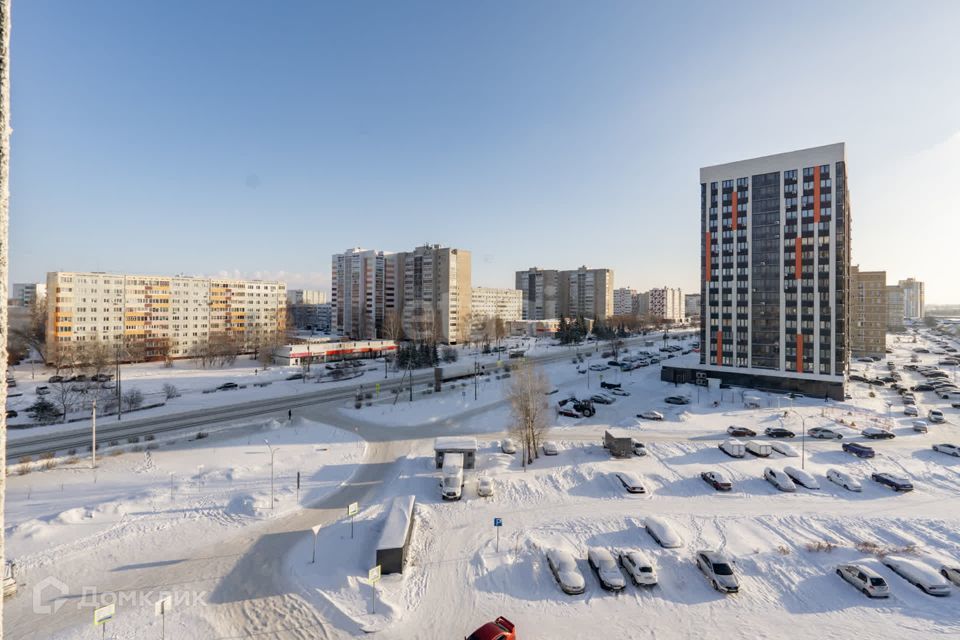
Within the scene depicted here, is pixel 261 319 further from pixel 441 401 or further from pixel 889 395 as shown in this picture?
pixel 889 395

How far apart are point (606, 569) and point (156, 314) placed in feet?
267

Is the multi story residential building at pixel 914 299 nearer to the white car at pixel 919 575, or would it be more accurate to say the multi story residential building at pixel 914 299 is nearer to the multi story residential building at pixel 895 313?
the multi story residential building at pixel 895 313

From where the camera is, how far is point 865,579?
1505 cm

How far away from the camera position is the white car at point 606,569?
15.0 metres

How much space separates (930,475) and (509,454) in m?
23.3

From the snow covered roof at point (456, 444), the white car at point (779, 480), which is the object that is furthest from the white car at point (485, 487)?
the white car at point (779, 480)

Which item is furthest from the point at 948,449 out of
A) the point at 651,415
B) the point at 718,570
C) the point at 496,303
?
the point at 496,303

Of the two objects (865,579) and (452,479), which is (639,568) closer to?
(865,579)

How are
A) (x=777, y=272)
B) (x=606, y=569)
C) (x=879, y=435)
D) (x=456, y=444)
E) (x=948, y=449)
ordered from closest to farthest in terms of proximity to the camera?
(x=606, y=569)
(x=456, y=444)
(x=948, y=449)
(x=879, y=435)
(x=777, y=272)

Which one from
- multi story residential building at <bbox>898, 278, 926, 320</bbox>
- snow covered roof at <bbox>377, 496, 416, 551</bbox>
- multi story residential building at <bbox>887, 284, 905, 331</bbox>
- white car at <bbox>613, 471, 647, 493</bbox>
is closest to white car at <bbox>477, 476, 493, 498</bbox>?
snow covered roof at <bbox>377, 496, 416, 551</bbox>

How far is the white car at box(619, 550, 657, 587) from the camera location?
15.1 metres

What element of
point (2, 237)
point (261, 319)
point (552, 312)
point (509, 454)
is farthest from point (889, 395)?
point (552, 312)

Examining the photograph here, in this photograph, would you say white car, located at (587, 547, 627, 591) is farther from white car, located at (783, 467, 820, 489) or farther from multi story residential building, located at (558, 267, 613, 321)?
multi story residential building, located at (558, 267, 613, 321)

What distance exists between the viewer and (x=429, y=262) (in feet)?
299
